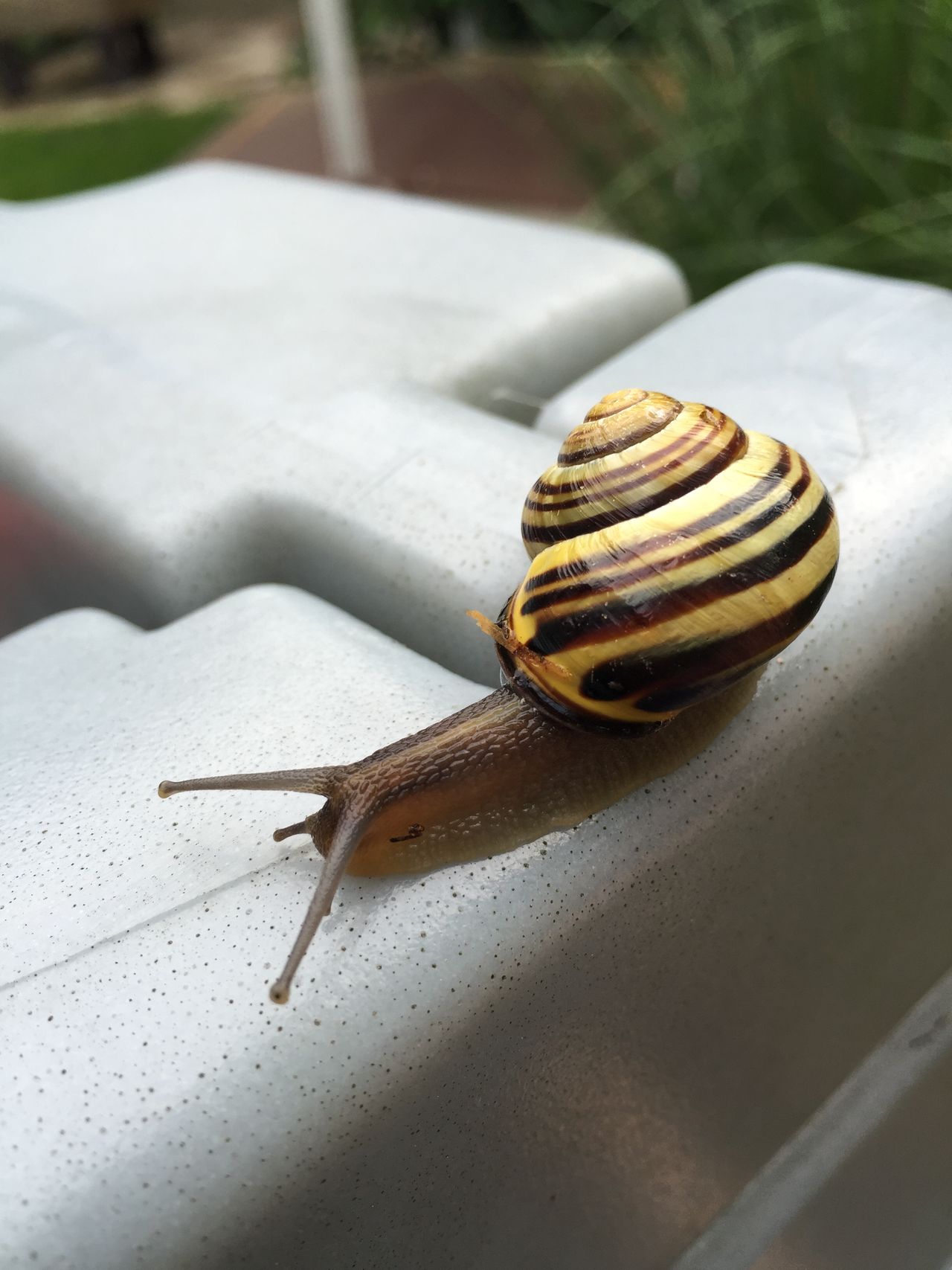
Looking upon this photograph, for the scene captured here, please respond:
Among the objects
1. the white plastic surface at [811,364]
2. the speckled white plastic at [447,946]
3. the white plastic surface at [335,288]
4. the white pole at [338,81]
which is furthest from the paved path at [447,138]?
the speckled white plastic at [447,946]

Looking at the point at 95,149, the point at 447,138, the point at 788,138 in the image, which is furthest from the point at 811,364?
the point at 95,149

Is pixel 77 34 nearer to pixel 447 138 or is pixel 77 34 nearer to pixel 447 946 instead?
pixel 447 138

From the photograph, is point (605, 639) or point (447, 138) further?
point (447, 138)

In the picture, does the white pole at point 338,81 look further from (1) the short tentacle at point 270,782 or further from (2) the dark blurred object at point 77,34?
(1) the short tentacle at point 270,782

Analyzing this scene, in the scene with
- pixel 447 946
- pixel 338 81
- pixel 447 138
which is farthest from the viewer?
pixel 447 138

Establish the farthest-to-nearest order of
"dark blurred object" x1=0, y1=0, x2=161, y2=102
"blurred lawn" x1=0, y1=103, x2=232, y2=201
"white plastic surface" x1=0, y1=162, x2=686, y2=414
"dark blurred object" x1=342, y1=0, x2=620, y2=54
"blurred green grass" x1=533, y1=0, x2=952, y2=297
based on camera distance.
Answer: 1. "dark blurred object" x1=342, y1=0, x2=620, y2=54
2. "blurred lawn" x1=0, y1=103, x2=232, y2=201
3. "dark blurred object" x1=0, y1=0, x2=161, y2=102
4. "blurred green grass" x1=533, y1=0, x2=952, y2=297
5. "white plastic surface" x1=0, y1=162, x2=686, y2=414

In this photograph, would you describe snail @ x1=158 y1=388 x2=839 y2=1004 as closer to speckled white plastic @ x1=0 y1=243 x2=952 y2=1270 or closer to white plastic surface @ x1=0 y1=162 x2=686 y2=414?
speckled white plastic @ x1=0 y1=243 x2=952 y2=1270

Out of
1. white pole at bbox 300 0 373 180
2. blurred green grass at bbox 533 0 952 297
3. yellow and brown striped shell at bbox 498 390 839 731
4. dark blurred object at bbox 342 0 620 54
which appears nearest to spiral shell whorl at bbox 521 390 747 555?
yellow and brown striped shell at bbox 498 390 839 731
